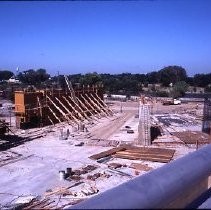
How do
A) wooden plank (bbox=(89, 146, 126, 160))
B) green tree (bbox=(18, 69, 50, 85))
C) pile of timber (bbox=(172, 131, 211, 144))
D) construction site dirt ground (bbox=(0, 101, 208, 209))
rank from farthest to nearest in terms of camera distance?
1. green tree (bbox=(18, 69, 50, 85))
2. pile of timber (bbox=(172, 131, 211, 144))
3. wooden plank (bbox=(89, 146, 126, 160))
4. construction site dirt ground (bbox=(0, 101, 208, 209))

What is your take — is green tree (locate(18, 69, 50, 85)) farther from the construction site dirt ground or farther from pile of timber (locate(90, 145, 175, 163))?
pile of timber (locate(90, 145, 175, 163))

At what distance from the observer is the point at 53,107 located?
Result: 40.3m

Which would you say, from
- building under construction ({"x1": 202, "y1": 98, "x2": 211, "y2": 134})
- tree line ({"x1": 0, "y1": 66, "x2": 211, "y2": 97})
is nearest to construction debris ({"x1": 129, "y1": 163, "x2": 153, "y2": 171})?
building under construction ({"x1": 202, "y1": 98, "x2": 211, "y2": 134})

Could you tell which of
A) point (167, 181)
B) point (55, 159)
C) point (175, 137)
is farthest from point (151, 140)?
point (167, 181)

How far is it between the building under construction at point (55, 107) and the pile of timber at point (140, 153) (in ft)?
42.1

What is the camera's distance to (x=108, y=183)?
61.9 feet

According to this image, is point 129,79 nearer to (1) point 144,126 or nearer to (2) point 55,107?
(2) point 55,107

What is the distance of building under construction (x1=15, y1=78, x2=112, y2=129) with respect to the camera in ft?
121

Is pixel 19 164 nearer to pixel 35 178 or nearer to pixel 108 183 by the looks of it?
pixel 35 178

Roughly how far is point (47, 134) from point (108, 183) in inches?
608

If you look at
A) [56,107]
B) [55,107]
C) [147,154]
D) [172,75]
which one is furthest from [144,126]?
[172,75]

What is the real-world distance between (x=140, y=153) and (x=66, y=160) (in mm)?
4728

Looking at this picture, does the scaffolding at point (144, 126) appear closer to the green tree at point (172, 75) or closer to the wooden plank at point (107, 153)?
the wooden plank at point (107, 153)

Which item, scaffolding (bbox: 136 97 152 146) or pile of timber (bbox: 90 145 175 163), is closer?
pile of timber (bbox: 90 145 175 163)
